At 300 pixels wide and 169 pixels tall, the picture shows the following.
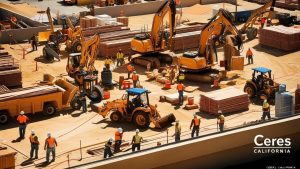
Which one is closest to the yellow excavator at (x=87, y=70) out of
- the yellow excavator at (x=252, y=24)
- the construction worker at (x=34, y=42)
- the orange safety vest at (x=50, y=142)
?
the orange safety vest at (x=50, y=142)

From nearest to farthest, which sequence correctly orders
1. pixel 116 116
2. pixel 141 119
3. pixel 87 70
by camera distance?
pixel 141 119 < pixel 116 116 < pixel 87 70

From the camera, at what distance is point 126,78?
39062 mm

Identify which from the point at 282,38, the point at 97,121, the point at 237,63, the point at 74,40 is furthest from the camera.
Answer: the point at 74,40

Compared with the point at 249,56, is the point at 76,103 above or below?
below

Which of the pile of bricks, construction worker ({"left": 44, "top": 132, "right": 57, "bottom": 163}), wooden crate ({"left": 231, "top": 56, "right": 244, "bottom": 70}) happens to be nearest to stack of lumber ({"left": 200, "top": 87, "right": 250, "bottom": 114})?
wooden crate ({"left": 231, "top": 56, "right": 244, "bottom": 70})

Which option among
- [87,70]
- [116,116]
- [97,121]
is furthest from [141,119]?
[87,70]

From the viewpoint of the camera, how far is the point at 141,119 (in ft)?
96.5

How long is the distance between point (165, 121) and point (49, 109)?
6.70 meters

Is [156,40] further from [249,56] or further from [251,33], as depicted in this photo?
[251,33]

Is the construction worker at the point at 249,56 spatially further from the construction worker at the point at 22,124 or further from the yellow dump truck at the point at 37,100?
the construction worker at the point at 22,124

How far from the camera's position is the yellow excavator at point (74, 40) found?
44.7 meters

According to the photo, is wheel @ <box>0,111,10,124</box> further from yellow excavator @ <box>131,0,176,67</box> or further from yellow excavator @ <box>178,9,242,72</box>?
yellow excavator @ <box>131,0,176,67</box>

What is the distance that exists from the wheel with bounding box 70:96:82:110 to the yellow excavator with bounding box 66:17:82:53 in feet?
40.1

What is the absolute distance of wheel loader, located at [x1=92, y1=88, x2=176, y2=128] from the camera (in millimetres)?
29344
